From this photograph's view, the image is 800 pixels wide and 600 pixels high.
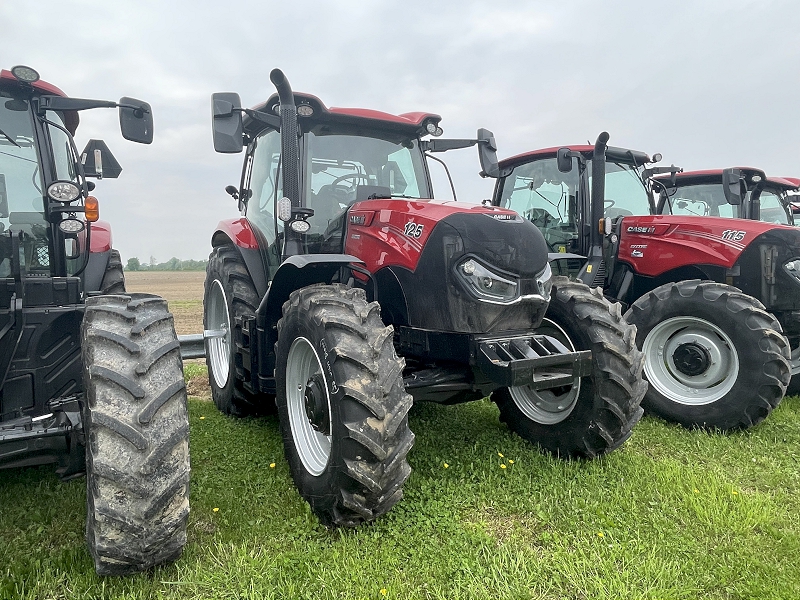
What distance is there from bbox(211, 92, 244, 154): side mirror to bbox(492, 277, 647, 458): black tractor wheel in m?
2.36

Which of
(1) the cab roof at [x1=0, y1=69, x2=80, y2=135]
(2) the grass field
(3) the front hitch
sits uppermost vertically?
(1) the cab roof at [x1=0, y1=69, x2=80, y2=135]

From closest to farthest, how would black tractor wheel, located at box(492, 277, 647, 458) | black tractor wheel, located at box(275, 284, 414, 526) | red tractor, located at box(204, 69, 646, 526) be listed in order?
1. black tractor wheel, located at box(275, 284, 414, 526)
2. red tractor, located at box(204, 69, 646, 526)
3. black tractor wheel, located at box(492, 277, 647, 458)

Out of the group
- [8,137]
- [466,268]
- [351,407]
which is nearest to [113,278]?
[8,137]

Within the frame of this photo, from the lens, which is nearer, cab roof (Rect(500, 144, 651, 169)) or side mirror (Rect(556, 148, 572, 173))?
side mirror (Rect(556, 148, 572, 173))

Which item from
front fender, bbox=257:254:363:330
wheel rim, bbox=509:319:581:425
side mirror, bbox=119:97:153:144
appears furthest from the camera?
wheel rim, bbox=509:319:581:425

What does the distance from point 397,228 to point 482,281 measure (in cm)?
65

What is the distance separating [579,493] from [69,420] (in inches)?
105

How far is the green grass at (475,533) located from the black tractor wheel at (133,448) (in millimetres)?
247

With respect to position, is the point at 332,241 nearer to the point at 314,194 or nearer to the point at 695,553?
the point at 314,194

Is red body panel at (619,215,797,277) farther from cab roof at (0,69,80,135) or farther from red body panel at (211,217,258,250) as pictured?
cab roof at (0,69,80,135)

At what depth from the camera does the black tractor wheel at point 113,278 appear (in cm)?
338

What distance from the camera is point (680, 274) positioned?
5348 mm

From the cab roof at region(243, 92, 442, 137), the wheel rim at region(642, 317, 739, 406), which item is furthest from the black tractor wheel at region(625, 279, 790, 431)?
the cab roof at region(243, 92, 442, 137)

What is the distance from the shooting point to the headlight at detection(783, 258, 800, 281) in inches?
188
